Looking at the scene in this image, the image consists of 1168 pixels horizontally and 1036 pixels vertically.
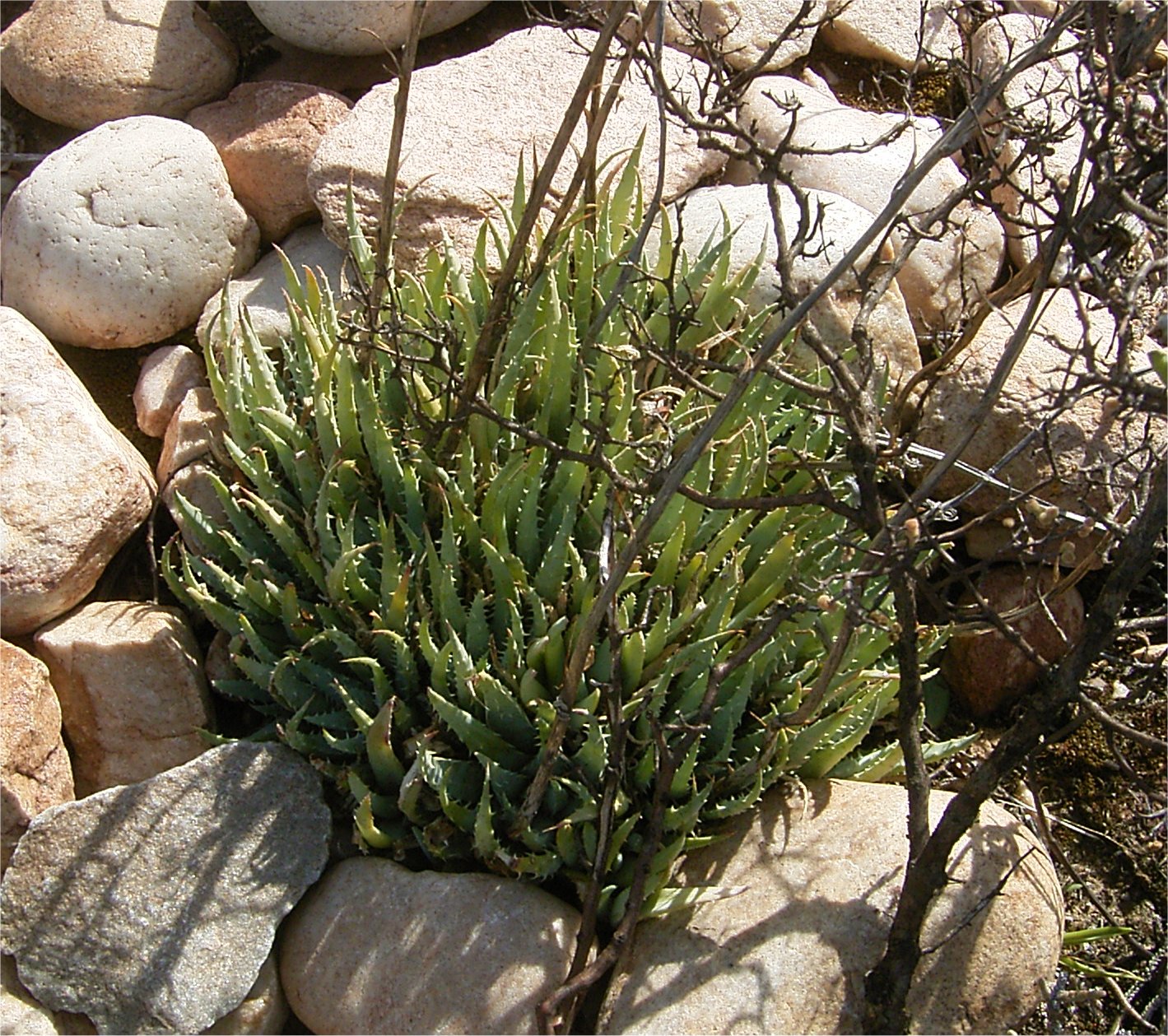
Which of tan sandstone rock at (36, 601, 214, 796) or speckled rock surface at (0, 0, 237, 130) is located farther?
speckled rock surface at (0, 0, 237, 130)

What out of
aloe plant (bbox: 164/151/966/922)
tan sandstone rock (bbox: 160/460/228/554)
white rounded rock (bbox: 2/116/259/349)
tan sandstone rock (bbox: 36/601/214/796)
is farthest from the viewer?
white rounded rock (bbox: 2/116/259/349)

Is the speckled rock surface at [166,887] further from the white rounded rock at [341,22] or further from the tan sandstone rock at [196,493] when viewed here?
the white rounded rock at [341,22]

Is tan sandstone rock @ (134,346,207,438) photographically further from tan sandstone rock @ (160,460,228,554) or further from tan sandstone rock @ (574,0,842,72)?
tan sandstone rock @ (574,0,842,72)

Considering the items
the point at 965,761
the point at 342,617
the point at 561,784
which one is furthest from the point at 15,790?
the point at 965,761

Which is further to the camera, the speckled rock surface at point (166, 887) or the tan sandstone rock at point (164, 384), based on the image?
the tan sandstone rock at point (164, 384)

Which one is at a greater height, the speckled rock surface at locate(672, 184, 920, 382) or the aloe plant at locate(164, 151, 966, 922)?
the speckled rock surface at locate(672, 184, 920, 382)

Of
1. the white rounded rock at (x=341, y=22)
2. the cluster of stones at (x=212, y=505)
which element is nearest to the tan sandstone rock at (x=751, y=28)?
the cluster of stones at (x=212, y=505)

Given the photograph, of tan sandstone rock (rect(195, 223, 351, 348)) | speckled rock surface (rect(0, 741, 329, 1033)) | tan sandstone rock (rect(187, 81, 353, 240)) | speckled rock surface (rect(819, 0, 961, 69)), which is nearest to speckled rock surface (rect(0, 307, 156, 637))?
tan sandstone rock (rect(195, 223, 351, 348))
